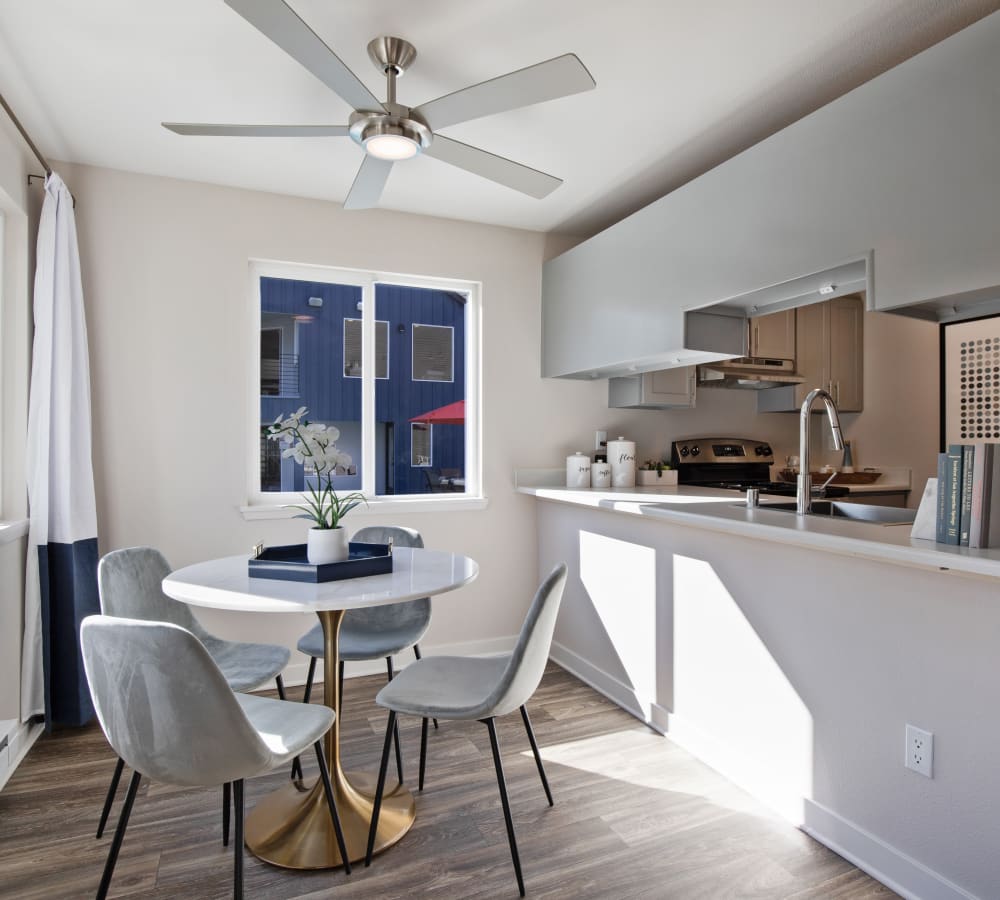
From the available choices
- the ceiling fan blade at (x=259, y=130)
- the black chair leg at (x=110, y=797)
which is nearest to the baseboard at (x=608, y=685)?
the black chair leg at (x=110, y=797)

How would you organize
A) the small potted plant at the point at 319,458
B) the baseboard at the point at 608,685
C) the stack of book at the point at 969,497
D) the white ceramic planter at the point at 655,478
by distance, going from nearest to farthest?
the stack of book at the point at 969,497, the small potted plant at the point at 319,458, the baseboard at the point at 608,685, the white ceramic planter at the point at 655,478

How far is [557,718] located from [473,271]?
90.9 inches

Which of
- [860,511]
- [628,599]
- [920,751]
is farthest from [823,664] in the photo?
[628,599]

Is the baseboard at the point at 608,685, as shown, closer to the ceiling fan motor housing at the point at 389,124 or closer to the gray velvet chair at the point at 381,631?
the gray velvet chair at the point at 381,631

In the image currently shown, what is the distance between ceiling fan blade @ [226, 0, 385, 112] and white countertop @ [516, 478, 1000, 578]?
1.68 metres

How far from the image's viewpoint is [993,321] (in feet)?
10.4

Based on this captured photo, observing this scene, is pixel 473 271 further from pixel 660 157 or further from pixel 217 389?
pixel 217 389

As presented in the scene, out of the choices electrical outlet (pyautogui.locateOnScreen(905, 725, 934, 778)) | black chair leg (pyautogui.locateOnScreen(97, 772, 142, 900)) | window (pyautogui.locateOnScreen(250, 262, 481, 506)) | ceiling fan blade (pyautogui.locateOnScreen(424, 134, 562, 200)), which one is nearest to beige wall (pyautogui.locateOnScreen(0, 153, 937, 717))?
window (pyautogui.locateOnScreen(250, 262, 481, 506))

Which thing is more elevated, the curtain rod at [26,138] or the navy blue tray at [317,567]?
the curtain rod at [26,138]

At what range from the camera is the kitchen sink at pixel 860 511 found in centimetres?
251

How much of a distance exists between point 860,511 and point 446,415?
6.83 ft

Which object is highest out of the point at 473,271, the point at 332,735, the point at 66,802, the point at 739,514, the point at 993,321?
the point at 473,271

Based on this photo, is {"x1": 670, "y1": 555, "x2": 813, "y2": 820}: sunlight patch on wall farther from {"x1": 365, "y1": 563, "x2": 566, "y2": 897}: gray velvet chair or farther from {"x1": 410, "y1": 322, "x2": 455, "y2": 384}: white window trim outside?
{"x1": 410, "y1": 322, "x2": 455, "y2": 384}: white window trim outside

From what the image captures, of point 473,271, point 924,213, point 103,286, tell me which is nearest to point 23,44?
point 103,286
